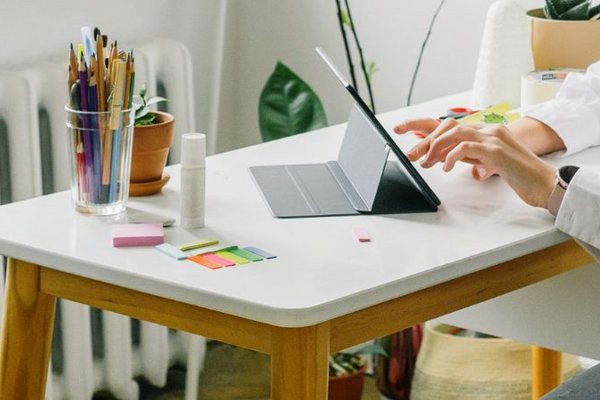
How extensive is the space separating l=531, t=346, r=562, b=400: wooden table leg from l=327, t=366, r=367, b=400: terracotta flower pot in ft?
1.44

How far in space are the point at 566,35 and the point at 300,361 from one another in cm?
100

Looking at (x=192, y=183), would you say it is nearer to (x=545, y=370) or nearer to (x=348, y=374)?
(x=545, y=370)

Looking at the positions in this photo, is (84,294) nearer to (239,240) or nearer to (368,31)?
(239,240)

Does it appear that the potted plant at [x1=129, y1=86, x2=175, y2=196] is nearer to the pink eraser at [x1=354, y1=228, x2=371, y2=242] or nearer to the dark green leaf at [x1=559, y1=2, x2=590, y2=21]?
the pink eraser at [x1=354, y1=228, x2=371, y2=242]

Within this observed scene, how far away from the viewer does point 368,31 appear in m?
2.54

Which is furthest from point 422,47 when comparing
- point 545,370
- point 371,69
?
point 545,370

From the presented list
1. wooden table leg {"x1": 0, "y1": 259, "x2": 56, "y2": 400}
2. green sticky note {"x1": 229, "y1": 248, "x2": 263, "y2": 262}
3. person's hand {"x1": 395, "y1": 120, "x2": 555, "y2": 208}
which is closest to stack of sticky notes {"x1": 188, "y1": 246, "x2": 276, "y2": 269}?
green sticky note {"x1": 229, "y1": 248, "x2": 263, "y2": 262}

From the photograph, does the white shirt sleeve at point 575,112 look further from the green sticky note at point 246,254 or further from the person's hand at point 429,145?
the green sticky note at point 246,254

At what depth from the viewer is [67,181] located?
6.99 ft

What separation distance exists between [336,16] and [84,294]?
1456mm

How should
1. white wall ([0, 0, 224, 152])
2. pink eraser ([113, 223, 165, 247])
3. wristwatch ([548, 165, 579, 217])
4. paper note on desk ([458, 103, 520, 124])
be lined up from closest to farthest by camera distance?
1. pink eraser ([113, 223, 165, 247])
2. wristwatch ([548, 165, 579, 217])
3. paper note on desk ([458, 103, 520, 124])
4. white wall ([0, 0, 224, 152])

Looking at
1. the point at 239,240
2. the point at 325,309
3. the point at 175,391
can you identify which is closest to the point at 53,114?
the point at 175,391

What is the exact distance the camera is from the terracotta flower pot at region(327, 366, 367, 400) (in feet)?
7.63

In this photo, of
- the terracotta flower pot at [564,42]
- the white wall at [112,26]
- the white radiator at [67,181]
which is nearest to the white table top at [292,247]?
the terracotta flower pot at [564,42]
